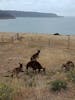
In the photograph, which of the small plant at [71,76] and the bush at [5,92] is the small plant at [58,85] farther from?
the bush at [5,92]

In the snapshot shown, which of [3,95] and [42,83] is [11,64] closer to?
[42,83]

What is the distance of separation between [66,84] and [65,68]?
13.3ft

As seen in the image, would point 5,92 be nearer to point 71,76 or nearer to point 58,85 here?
point 58,85

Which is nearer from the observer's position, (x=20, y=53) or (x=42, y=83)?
(x=42, y=83)

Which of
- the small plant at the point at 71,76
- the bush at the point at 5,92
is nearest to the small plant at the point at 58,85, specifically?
the small plant at the point at 71,76

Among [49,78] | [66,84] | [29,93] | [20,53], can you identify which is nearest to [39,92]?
[29,93]

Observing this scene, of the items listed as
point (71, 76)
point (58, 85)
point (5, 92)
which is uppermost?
point (5, 92)

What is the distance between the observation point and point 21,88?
10922 millimetres

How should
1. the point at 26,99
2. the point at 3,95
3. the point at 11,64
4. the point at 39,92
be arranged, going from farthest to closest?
the point at 11,64 → the point at 39,92 → the point at 26,99 → the point at 3,95

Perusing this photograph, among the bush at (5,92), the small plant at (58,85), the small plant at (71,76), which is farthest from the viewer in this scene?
the small plant at (71,76)

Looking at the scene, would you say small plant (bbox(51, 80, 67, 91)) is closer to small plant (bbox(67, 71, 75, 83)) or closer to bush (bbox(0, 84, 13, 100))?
small plant (bbox(67, 71, 75, 83))

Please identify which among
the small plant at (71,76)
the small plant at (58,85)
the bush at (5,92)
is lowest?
the small plant at (71,76)

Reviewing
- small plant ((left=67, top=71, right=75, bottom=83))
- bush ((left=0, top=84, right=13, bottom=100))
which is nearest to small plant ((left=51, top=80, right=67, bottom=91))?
small plant ((left=67, top=71, right=75, bottom=83))

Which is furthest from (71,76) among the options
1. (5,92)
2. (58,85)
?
(5,92)
